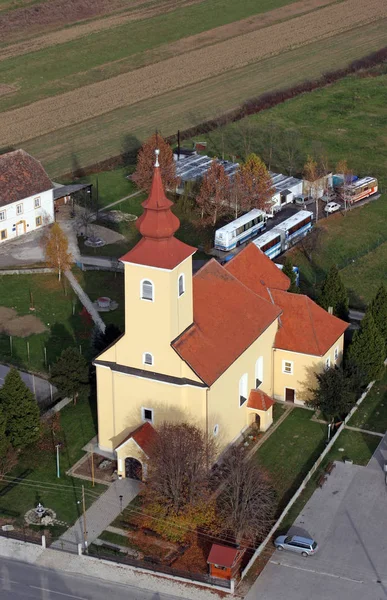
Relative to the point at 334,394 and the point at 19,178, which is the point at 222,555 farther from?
the point at 19,178

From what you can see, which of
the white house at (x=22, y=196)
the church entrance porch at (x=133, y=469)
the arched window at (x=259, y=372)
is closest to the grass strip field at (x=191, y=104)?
the white house at (x=22, y=196)

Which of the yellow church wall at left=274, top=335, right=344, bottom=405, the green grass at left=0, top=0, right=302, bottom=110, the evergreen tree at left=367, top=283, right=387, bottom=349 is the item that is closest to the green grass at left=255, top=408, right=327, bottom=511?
the yellow church wall at left=274, top=335, right=344, bottom=405

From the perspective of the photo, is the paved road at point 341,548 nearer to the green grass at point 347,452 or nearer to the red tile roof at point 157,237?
the green grass at point 347,452

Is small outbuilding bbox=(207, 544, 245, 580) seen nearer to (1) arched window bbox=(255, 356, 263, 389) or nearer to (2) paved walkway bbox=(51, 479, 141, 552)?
(2) paved walkway bbox=(51, 479, 141, 552)

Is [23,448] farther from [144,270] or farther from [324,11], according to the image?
[324,11]

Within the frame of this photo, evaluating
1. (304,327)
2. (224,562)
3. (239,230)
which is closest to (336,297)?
(304,327)

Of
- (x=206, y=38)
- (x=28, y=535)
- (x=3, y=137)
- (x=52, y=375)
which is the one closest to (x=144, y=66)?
(x=206, y=38)
